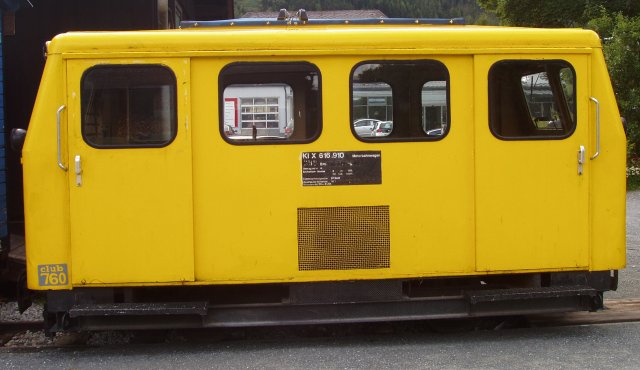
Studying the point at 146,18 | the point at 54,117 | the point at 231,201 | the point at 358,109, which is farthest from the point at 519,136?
the point at 146,18

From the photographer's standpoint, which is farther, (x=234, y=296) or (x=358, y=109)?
(x=234, y=296)

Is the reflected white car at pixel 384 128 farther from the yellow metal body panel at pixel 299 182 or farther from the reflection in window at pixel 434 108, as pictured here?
the reflection in window at pixel 434 108

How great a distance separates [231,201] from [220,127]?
56cm

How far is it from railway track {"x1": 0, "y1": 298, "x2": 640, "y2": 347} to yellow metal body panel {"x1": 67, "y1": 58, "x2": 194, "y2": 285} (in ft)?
3.52

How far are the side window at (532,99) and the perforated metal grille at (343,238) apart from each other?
118cm

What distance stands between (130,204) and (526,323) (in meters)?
3.51

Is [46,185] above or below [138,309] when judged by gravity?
above

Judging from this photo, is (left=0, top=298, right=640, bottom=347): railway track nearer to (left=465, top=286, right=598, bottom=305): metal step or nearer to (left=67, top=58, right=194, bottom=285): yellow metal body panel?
(left=465, top=286, right=598, bottom=305): metal step

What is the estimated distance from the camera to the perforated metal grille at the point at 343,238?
5.32 metres

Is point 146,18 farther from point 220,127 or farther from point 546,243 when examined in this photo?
point 546,243

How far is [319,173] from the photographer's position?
5.29m

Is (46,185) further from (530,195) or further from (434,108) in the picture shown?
(530,195)

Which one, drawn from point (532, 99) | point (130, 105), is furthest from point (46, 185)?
point (532, 99)

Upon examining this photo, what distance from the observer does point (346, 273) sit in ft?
17.7
